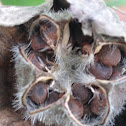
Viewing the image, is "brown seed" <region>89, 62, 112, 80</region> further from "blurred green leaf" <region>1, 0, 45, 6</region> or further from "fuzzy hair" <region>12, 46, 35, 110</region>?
"blurred green leaf" <region>1, 0, 45, 6</region>

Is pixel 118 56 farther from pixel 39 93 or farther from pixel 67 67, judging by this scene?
pixel 39 93

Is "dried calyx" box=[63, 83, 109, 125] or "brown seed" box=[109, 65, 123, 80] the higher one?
"brown seed" box=[109, 65, 123, 80]

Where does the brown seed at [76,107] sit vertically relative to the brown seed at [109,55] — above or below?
below

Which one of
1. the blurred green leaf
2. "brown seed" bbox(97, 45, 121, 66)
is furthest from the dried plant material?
the blurred green leaf

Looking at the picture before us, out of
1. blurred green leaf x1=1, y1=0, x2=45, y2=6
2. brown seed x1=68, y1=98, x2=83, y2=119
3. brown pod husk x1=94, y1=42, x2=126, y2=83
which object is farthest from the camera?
blurred green leaf x1=1, y1=0, x2=45, y2=6

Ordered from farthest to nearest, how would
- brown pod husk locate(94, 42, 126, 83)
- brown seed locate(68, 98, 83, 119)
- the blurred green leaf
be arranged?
the blurred green leaf, brown seed locate(68, 98, 83, 119), brown pod husk locate(94, 42, 126, 83)

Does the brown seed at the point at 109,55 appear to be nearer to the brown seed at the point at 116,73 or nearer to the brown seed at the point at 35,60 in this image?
the brown seed at the point at 116,73

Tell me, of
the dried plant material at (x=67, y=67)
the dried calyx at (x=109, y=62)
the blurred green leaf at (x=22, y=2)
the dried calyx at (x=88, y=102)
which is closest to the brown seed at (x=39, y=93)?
the dried plant material at (x=67, y=67)
